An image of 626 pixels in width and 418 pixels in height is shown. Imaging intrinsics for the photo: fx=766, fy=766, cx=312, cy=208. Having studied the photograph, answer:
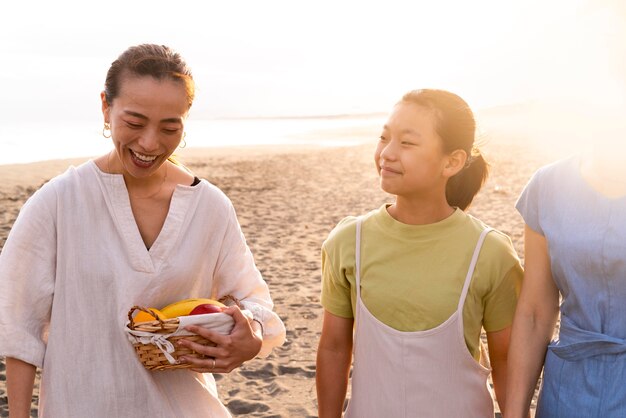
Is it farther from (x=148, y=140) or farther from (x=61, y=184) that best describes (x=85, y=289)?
(x=148, y=140)

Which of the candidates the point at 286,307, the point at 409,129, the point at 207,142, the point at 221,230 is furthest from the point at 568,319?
the point at 207,142

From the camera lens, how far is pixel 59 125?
43344mm

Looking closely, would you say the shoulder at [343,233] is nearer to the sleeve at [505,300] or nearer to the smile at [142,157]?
the sleeve at [505,300]

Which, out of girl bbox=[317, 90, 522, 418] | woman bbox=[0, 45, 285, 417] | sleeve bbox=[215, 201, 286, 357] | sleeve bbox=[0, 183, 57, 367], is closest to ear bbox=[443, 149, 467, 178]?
girl bbox=[317, 90, 522, 418]

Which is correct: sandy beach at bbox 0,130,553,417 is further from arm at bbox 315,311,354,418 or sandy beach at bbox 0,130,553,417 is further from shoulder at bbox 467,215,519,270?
arm at bbox 315,311,354,418

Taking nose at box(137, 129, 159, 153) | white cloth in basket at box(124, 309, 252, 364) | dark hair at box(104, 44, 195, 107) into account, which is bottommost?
white cloth in basket at box(124, 309, 252, 364)

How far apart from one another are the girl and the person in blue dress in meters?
0.21

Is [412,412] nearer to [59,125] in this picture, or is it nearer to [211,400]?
[211,400]

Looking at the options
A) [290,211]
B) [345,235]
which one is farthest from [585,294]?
[290,211]

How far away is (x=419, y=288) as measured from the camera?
2.69m

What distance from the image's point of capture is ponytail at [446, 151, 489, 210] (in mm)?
2975

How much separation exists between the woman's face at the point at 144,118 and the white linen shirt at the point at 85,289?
123mm

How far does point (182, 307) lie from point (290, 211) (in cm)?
1083

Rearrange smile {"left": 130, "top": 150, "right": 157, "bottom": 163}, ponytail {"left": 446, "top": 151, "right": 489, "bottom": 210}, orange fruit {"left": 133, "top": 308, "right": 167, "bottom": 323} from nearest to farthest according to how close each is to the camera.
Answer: orange fruit {"left": 133, "top": 308, "right": 167, "bottom": 323} < smile {"left": 130, "top": 150, "right": 157, "bottom": 163} < ponytail {"left": 446, "top": 151, "right": 489, "bottom": 210}
